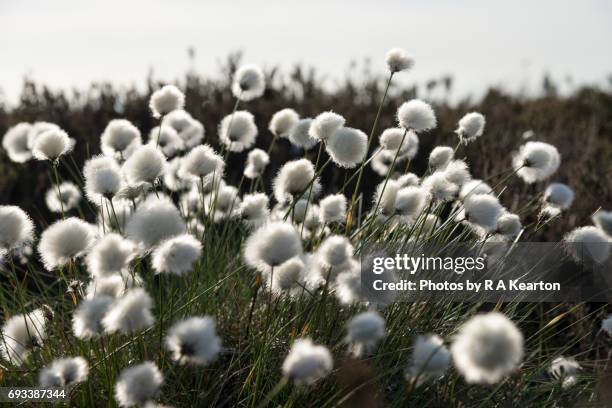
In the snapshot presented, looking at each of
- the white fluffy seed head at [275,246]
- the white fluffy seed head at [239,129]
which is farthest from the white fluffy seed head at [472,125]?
the white fluffy seed head at [275,246]

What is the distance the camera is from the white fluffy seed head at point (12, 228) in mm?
2154

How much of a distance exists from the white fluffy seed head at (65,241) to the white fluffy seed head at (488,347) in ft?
3.72

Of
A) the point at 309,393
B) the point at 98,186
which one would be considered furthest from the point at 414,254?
the point at 98,186

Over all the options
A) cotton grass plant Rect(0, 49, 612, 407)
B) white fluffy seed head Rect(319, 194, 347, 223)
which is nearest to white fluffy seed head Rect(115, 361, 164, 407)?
cotton grass plant Rect(0, 49, 612, 407)

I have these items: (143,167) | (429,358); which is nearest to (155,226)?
(143,167)

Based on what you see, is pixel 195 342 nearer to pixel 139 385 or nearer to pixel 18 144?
pixel 139 385

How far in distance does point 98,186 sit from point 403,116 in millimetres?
1189

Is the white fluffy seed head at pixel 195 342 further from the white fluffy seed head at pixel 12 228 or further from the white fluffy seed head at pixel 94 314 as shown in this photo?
the white fluffy seed head at pixel 12 228

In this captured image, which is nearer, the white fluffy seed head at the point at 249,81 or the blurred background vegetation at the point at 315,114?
the white fluffy seed head at the point at 249,81

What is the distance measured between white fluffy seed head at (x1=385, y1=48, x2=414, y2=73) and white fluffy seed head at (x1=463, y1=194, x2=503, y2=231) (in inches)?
29.6

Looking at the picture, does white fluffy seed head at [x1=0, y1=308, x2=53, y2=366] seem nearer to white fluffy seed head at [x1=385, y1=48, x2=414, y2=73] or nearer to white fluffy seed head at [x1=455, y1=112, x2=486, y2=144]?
white fluffy seed head at [x1=385, y1=48, x2=414, y2=73]

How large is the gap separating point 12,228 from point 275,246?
3.14 feet

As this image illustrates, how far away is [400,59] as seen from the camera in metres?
2.92

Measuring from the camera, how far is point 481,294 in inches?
115
